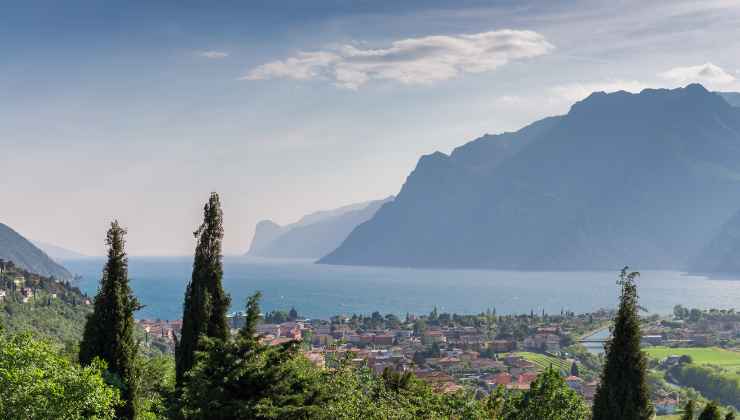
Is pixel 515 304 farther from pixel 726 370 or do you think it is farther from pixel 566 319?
pixel 726 370

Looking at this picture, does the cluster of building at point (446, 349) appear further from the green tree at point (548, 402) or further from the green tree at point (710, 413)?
the green tree at point (548, 402)

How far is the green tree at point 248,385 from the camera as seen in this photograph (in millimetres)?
10938

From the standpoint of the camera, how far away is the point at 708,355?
315 feet

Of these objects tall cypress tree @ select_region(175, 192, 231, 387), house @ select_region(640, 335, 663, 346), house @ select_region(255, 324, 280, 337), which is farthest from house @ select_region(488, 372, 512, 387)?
tall cypress tree @ select_region(175, 192, 231, 387)

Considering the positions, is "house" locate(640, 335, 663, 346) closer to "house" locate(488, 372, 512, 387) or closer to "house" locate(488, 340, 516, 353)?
"house" locate(488, 340, 516, 353)

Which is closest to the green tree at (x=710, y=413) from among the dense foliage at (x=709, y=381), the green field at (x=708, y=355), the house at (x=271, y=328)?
the dense foliage at (x=709, y=381)

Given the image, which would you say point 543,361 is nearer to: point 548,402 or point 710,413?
point 710,413

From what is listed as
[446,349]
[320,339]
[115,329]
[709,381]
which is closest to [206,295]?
[115,329]

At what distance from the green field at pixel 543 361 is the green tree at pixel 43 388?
78243 millimetres

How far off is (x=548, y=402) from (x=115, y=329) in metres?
9.68

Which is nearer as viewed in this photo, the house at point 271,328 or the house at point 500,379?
the house at point 500,379

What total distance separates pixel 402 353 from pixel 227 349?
88.7 m

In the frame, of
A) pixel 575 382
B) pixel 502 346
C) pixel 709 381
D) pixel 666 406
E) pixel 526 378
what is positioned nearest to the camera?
pixel 666 406

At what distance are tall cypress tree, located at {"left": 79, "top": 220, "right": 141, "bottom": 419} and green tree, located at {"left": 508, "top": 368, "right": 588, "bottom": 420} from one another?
856cm
